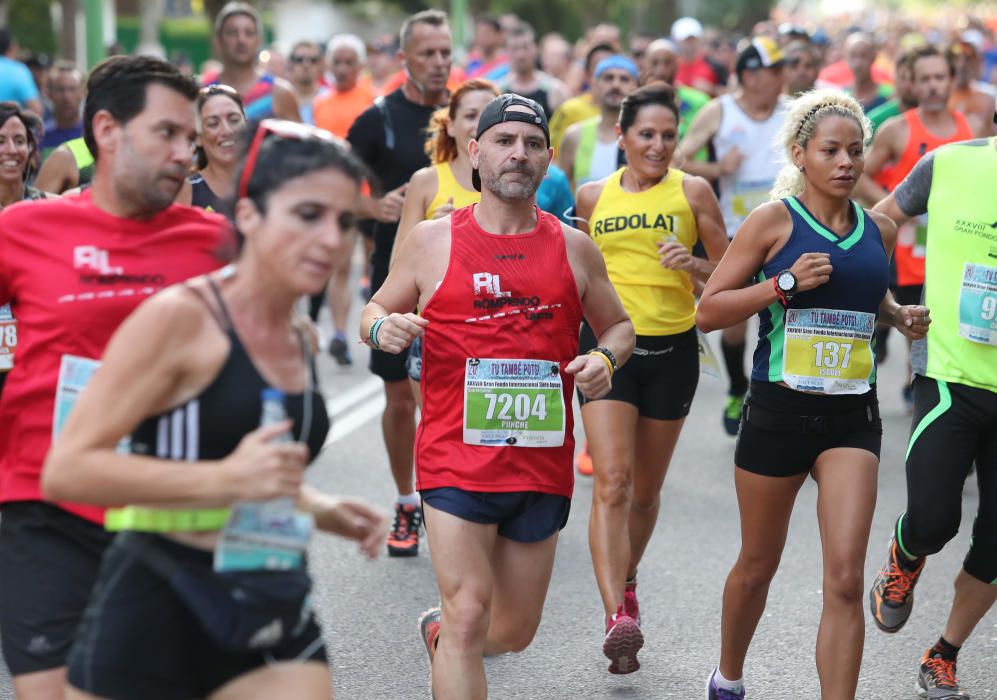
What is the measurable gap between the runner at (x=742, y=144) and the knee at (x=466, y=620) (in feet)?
18.2

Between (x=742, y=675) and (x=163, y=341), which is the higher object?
(x=163, y=341)

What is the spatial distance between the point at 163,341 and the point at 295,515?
447 mm

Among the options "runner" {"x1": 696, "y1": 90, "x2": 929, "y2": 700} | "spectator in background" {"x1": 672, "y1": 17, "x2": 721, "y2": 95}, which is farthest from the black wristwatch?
"spectator in background" {"x1": 672, "y1": 17, "x2": 721, "y2": 95}

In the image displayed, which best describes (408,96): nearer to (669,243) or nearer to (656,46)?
(669,243)

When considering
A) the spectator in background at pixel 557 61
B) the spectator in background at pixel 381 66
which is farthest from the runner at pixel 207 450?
the spectator in background at pixel 381 66

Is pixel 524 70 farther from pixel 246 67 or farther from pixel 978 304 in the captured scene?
pixel 978 304

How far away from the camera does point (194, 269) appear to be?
3.83m

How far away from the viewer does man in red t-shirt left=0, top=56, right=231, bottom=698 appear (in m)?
3.69

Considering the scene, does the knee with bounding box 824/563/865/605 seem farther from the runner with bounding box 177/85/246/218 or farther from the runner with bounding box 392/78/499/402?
the runner with bounding box 177/85/246/218

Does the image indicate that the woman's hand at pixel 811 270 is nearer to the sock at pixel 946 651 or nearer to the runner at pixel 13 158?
the sock at pixel 946 651

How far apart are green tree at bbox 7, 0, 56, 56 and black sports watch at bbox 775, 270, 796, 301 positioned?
33632mm

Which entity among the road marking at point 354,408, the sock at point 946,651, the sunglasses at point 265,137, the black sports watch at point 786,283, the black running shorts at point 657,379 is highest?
the sunglasses at point 265,137

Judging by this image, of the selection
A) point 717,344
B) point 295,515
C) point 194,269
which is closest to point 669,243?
point 194,269

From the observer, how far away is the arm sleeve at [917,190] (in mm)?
5457
